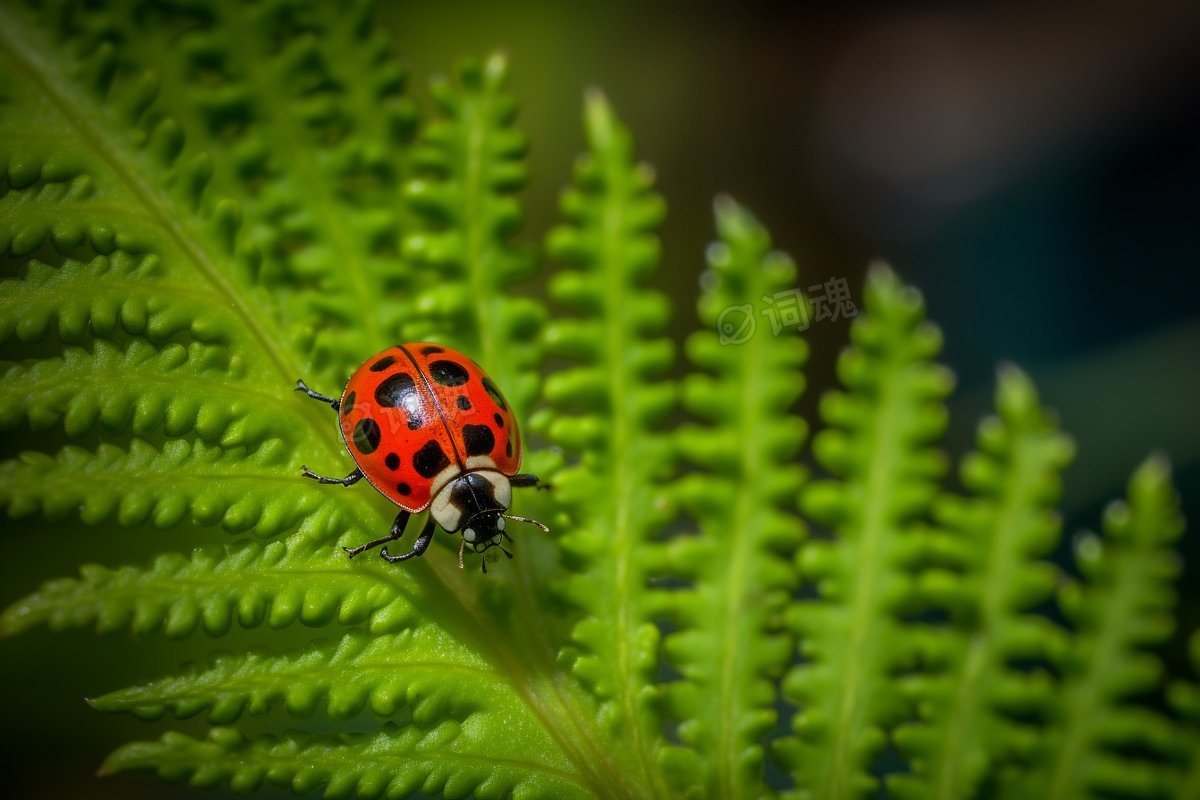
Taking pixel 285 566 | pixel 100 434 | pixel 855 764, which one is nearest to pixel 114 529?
pixel 100 434

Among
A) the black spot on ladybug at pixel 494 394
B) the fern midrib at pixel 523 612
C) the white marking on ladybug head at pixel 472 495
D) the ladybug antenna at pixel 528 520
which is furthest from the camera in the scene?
the white marking on ladybug head at pixel 472 495

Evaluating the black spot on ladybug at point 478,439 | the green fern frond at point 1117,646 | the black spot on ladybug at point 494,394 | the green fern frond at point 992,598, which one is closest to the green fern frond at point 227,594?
the black spot on ladybug at point 494,394

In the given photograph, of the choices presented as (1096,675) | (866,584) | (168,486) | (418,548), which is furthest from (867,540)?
(168,486)

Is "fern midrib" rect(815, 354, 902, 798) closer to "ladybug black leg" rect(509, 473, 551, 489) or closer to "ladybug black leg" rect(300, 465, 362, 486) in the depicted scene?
"ladybug black leg" rect(509, 473, 551, 489)

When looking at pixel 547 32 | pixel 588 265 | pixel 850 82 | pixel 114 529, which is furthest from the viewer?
pixel 850 82

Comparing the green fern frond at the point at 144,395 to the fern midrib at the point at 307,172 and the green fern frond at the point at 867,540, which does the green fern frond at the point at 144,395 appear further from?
the green fern frond at the point at 867,540

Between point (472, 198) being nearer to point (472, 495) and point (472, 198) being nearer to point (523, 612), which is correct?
point (523, 612)

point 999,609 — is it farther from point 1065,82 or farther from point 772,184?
point 1065,82
